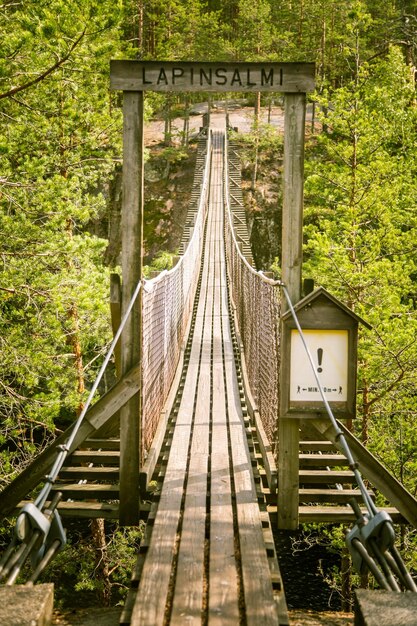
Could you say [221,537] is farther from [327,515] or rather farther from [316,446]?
[316,446]

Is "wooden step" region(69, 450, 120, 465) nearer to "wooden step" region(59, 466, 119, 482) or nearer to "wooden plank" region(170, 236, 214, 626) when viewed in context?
"wooden step" region(59, 466, 119, 482)

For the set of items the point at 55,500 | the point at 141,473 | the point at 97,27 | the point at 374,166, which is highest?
the point at 97,27

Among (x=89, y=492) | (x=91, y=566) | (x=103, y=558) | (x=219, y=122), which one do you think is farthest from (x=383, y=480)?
(x=219, y=122)

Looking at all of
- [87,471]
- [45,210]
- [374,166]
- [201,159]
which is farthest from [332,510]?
[201,159]

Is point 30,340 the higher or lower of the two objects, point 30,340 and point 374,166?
the lower

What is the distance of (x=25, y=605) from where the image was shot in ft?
5.13

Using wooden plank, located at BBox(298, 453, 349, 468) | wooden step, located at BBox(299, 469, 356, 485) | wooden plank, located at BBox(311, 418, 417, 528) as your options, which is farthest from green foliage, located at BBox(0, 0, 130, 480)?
wooden plank, located at BBox(311, 418, 417, 528)

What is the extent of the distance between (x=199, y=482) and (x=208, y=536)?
62 cm

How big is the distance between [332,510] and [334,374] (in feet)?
2.87

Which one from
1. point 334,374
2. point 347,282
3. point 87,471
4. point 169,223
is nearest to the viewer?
point 334,374

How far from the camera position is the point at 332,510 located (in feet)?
11.1

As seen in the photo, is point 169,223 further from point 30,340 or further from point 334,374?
point 334,374

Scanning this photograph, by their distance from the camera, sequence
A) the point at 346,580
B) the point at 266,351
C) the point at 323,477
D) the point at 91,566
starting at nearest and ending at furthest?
the point at 323,477 → the point at 266,351 → the point at 346,580 → the point at 91,566

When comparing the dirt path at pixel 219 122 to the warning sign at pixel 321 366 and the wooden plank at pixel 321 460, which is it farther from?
the warning sign at pixel 321 366
